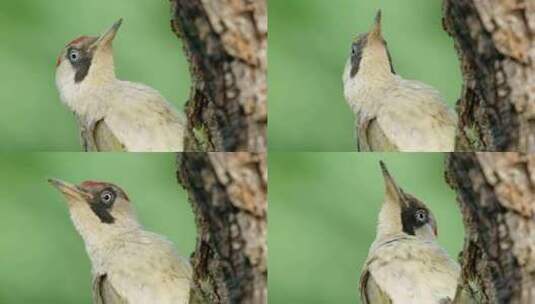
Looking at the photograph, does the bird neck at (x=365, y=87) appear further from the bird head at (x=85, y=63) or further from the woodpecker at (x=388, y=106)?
the bird head at (x=85, y=63)

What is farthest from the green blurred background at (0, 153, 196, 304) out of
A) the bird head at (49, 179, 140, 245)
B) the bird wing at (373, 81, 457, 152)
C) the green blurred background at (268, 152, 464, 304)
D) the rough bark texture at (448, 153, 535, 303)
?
the rough bark texture at (448, 153, 535, 303)

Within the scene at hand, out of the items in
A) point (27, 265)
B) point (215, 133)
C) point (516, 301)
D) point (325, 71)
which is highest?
point (325, 71)

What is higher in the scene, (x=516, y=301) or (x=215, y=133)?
(x=215, y=133)

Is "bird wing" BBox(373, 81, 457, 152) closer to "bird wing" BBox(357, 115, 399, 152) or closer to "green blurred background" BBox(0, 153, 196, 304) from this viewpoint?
"bird wing" BBox(357, 115, 399, 152)

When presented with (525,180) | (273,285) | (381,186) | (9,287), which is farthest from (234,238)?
(525,180)

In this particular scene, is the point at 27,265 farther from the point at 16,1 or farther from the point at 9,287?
the point at 16,1

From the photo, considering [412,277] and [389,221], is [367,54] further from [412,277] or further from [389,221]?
[412,277]

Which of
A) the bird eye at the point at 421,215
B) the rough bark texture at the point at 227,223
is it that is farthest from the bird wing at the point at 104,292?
the bird eye at the point at 421,215
